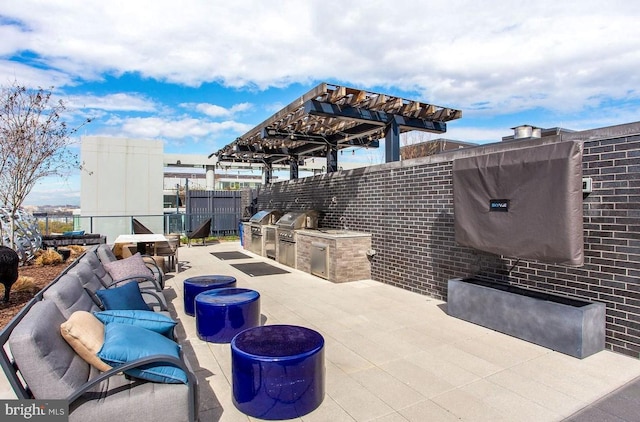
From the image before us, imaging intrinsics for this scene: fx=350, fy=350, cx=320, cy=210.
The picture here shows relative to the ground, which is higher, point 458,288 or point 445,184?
point 445,184

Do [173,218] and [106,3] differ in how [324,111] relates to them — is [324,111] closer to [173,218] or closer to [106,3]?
Answer: [106,3]

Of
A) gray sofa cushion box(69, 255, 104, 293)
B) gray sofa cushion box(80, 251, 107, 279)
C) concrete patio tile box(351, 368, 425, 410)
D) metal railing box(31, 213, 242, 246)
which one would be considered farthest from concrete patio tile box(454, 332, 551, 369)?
metal railing box(31, 213, 242, 246)

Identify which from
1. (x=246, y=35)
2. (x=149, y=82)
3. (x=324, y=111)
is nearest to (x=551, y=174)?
(x=324, y=111)

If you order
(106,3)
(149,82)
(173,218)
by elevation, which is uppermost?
(149,82)

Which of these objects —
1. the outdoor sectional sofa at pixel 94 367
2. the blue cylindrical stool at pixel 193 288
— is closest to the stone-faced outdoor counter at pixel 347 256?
the blue cylindrical stool at pixel 193 288

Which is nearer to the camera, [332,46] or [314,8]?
[314,8]

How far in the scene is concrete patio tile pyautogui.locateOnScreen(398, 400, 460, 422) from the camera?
2697 millimetres

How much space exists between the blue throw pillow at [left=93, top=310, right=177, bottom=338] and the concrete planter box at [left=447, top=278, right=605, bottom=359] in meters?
3.93

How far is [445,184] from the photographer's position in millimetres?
6066

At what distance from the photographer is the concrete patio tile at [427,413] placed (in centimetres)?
270

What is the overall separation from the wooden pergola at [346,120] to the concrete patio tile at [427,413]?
5.51 metres

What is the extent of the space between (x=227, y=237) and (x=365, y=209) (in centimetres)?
1034

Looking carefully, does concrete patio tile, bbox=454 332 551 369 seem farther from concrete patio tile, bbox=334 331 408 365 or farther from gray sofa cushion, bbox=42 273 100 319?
gray sofa cushion, bbox=42 273 100 319

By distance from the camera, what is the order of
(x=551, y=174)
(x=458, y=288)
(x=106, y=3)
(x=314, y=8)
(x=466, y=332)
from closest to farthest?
(x=551, y=174), (x=466, y=332), (x=458, y=288), (x=106, y=3), (x=314, y=8)
